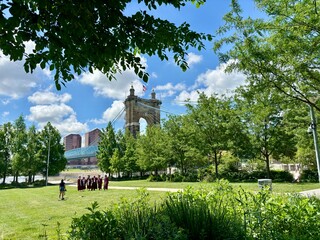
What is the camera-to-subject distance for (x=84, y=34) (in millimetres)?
3398

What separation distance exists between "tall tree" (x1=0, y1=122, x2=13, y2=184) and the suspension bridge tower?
131 ft

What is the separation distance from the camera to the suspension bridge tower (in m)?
81.5

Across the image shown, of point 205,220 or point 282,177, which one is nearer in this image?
point 205,220

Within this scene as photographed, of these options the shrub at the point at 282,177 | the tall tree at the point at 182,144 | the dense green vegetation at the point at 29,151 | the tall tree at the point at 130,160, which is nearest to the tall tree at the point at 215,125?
the tall tree at the point at 182,144

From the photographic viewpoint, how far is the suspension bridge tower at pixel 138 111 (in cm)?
8146

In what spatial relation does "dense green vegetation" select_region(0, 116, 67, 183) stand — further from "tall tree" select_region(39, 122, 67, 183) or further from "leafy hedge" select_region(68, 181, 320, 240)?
"leafy hedge" select_region(68, 181, 320, 240)

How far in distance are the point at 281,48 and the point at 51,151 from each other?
4168 cm

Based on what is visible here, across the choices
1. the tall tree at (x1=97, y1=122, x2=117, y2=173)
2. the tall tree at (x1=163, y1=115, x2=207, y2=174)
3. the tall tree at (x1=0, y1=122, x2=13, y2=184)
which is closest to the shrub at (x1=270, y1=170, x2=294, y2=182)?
the tall tree at (x1=163, y1=115, x2=207, y2=174)

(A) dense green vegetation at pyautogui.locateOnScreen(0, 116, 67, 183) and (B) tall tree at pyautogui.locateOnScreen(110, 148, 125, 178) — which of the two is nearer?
(A) dense green vegetation at pyautogui.locateOnScreen(0, 116, 67, 183)

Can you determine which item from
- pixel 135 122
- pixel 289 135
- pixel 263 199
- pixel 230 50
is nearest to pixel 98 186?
pixel 289 135

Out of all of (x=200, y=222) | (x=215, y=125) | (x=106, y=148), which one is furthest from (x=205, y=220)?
(x=106, y=148)

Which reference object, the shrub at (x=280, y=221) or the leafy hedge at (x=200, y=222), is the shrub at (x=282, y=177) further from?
the shrub at (x=280, y=221)

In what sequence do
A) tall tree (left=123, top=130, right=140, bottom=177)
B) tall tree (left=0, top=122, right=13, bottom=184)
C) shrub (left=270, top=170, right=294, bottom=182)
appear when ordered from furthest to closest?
tall tree (left=123, top=130, right=140, bottom=177), tall tree (left=0, top=122, right=13, bottom=184), shrub (left=270, top=170, right=294, bottom=182)

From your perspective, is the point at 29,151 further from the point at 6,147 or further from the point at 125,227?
the point at 125,227
